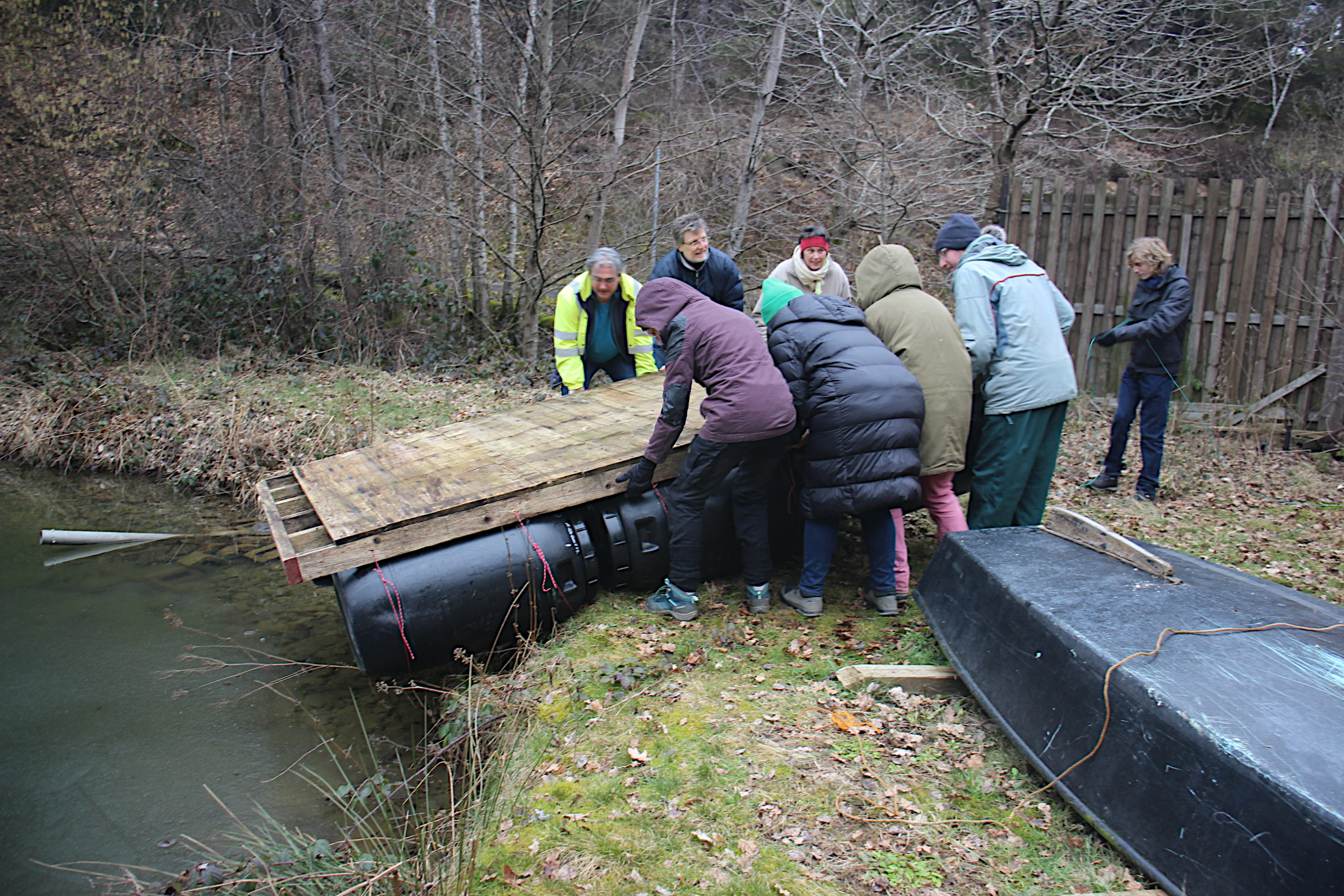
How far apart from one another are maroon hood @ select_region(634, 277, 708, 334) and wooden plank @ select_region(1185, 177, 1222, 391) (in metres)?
6.01

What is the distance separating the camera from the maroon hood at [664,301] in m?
4.39

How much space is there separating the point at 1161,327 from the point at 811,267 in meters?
2.76

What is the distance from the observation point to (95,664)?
4.93 metres

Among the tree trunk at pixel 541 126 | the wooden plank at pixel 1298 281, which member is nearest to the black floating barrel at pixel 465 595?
the tree trunk at pixel 541 126

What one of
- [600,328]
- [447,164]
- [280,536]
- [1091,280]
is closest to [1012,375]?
[600,328]

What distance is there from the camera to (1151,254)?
6.08 metres

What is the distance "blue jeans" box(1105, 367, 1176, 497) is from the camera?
611cm

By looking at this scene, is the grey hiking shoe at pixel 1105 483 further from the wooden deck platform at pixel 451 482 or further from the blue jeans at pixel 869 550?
the wooden deck platform at pixel 451 482

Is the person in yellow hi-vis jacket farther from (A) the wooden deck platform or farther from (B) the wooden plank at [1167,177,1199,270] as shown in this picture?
(B) the wooden plank at [1167,177,1199,270]

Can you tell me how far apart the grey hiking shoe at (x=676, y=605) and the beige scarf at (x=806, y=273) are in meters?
2.24

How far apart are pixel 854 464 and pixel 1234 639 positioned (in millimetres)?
1741

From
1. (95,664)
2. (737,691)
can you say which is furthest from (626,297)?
(95,664)

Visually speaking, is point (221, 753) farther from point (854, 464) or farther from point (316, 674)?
point (854, 464)

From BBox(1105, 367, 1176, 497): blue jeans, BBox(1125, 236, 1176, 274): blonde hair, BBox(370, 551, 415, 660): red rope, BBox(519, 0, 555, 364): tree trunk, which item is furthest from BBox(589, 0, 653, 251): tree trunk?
BBox(370, 551, 415, 660): red rope
